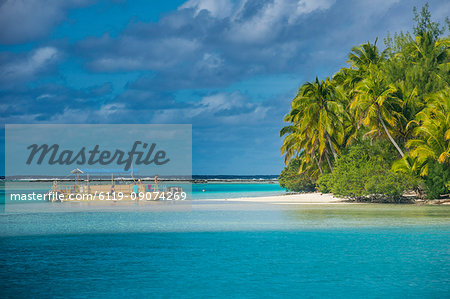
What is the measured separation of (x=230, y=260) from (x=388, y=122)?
A: 2536 centimetres

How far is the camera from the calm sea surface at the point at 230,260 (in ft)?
35.8

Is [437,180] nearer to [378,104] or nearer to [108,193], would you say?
[378,104]

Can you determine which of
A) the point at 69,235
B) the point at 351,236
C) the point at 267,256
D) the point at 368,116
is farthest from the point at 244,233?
the point at 368,116

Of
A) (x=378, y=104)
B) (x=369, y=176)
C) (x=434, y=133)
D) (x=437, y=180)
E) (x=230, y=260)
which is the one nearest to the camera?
(x=230, y=260)

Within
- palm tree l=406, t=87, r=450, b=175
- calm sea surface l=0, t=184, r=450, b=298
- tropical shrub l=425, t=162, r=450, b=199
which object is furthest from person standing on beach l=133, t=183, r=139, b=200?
tropical shrub l=425, t=162, r=450, b=199

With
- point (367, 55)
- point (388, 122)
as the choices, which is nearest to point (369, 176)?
point (388, 122)

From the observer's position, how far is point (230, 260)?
47.4 ft

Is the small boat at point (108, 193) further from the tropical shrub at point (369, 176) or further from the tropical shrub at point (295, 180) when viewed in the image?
the tropical shrub at point (295, 180)

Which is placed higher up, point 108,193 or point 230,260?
point 108,193

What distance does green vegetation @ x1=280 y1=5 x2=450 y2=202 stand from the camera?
114ft

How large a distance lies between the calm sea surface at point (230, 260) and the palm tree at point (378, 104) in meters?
13.3

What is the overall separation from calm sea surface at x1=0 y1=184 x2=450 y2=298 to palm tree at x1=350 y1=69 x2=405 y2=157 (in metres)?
13.3

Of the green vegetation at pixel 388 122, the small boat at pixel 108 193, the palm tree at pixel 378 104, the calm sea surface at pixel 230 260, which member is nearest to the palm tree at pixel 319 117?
the green vegetation at pixel 388 122

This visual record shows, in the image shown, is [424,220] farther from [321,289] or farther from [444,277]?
[321,289]
